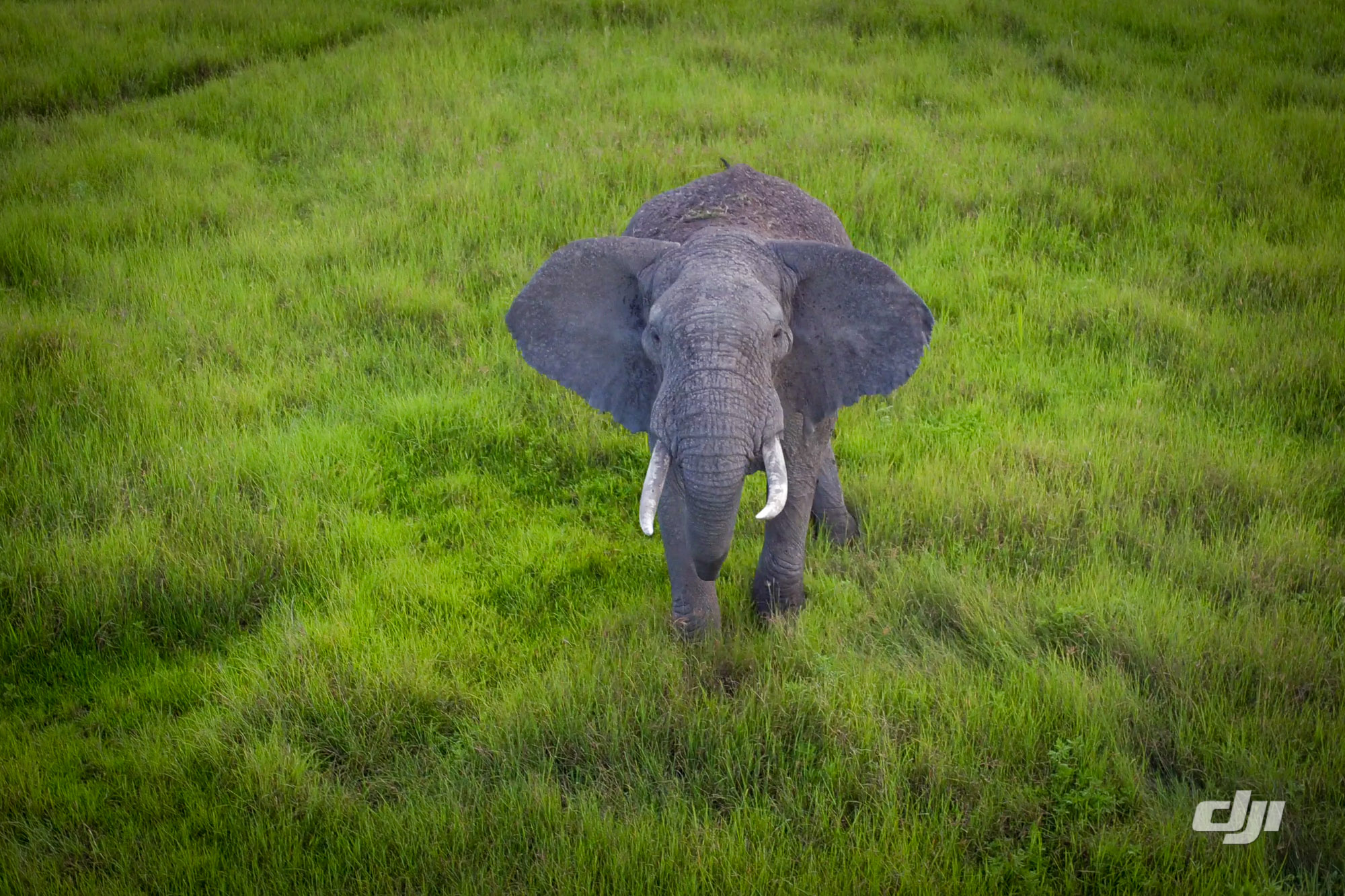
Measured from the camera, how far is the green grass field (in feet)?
12.6

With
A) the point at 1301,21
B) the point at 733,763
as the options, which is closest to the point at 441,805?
the point at 733,763

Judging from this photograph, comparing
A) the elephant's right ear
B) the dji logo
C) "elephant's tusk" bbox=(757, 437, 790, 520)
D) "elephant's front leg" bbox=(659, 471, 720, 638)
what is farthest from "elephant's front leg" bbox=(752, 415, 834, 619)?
the dji logo

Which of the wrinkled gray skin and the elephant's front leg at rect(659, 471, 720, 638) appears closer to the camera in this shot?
the wrinkled gray skin

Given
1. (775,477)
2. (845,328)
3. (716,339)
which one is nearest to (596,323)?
(716,339)

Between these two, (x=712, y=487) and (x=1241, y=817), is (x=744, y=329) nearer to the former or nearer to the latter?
(x=712, y=487)

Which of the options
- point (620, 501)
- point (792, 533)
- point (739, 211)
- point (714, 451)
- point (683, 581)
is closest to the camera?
point (714, 451)

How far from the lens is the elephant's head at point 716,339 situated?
393 centimetres

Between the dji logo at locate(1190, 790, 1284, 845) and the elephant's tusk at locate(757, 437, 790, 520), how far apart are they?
1919mm

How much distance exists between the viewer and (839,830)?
146 inches

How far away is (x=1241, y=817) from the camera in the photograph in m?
3.71

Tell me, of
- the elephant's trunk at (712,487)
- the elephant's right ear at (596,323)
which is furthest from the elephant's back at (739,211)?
the elephant's trunk at (712,487)

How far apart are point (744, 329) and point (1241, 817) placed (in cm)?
260

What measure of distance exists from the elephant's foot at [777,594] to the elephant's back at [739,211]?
5.65 feet

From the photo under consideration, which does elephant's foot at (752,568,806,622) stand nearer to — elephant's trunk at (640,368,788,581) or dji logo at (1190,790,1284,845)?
elephant's trunk at (640,368,788,581)
